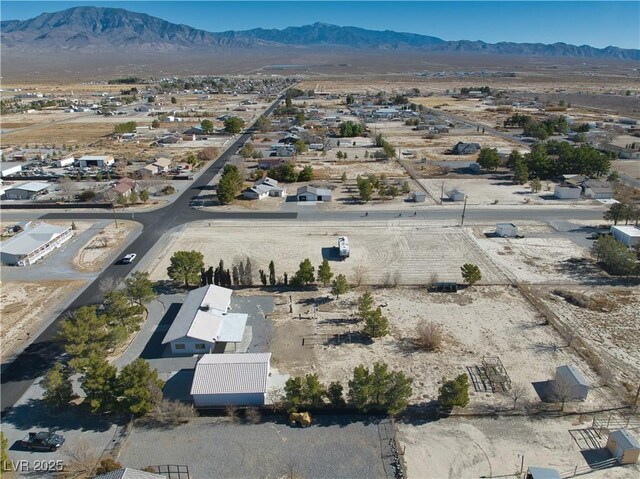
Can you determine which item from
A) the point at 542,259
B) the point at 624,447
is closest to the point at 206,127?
the point at 542,259

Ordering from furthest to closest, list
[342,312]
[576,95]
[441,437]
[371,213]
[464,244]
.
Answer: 1. [576,95]
2. [371,213]
3. [464,244]
4. [342,312]
5. [441,437]

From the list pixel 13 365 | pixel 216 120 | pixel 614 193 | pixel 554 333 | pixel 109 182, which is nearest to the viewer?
pixel 13 365

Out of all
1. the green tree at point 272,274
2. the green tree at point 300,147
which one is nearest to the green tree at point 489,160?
the green tree at point 300,147

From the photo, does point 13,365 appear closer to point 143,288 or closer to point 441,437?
point 143,288

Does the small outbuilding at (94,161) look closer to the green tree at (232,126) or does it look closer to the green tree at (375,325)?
the green tree at (232,126)

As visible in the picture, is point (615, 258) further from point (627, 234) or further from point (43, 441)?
point (43, 441)

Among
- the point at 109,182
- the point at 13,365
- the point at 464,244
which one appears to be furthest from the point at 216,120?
the point at 13,365
